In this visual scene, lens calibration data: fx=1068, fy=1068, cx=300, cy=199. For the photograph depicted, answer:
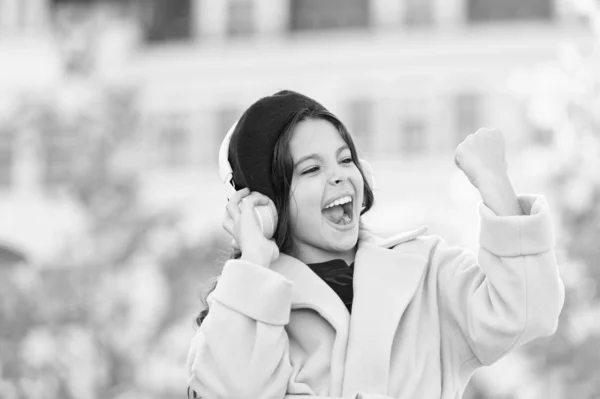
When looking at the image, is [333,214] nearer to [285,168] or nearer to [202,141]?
[285,168]

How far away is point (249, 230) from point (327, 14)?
57.9 feet

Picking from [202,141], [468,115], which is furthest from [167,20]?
[468,115]

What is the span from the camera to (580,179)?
955 cm

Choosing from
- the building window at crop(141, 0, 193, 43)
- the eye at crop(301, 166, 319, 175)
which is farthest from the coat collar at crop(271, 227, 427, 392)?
the building window at crop(141, 0, 193, 43)

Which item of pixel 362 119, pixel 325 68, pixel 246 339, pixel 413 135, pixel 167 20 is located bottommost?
pixel 413 135

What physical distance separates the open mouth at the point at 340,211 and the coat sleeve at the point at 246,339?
7.9 inches

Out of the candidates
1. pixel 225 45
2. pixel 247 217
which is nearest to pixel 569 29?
pixel 225 45

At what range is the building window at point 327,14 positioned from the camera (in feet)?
63.4

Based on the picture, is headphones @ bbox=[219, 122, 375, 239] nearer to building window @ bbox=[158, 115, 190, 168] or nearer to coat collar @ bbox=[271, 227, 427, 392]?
coat collar @ bbox=[271, 227, 427, 392]

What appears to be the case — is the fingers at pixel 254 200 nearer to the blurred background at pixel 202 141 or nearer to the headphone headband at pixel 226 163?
the headphone headband at pixel 226 163

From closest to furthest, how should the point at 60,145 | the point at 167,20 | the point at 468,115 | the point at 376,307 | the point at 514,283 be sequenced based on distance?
1. the point at 514,283
2. the point at 376,307
3. the point at 60,145
4. the point at 468,115
5. the point at 167,20

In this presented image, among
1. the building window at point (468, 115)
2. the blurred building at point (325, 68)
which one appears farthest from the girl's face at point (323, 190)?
the building window at point (468, 115)

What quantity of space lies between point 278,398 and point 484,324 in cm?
46

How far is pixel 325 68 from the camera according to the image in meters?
18.8
